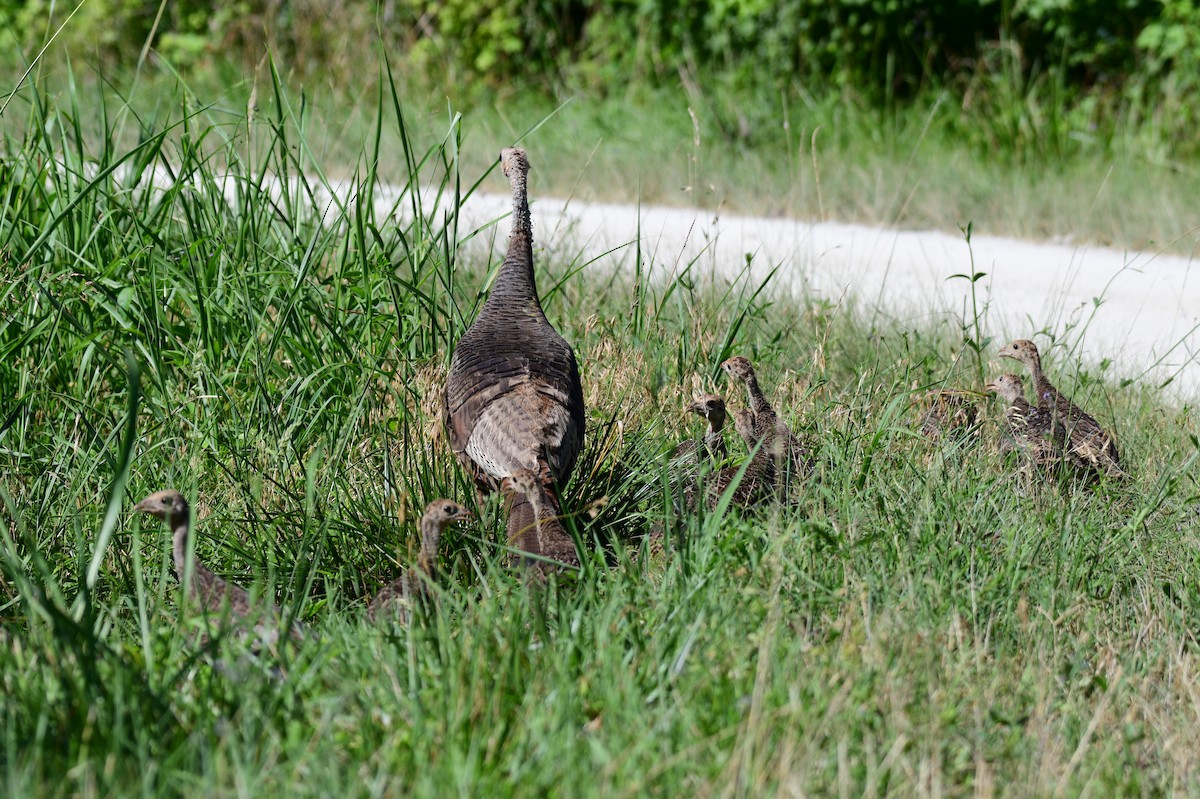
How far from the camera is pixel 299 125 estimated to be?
4500 mm

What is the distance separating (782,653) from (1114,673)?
875mm

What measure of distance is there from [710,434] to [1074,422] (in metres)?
1.23

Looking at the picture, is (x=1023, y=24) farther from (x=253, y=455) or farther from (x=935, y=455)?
(x=253, y=455)

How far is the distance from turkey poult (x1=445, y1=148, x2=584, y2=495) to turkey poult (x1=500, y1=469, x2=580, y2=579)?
5cm

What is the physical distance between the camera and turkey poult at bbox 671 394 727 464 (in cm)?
434

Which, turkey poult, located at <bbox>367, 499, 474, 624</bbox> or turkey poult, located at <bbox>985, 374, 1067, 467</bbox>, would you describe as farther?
turkey poult, located at <bbox>985, 374, 1067, 467</bbox>

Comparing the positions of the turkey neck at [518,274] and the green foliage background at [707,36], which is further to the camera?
the green foliage background at [707,36]

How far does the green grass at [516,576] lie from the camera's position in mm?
2588

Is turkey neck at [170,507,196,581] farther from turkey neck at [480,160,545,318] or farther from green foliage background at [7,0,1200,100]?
green foliage background at [7,0,1200,100]

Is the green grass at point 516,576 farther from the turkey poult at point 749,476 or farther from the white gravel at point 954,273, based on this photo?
the white gravel at point 954,273

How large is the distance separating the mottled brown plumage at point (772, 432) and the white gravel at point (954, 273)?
2.95 ft

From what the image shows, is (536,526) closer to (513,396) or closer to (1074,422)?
(513,396)

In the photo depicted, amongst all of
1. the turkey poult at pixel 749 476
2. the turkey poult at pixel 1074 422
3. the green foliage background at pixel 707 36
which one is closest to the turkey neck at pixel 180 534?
the turkey poult at pixel 749 476

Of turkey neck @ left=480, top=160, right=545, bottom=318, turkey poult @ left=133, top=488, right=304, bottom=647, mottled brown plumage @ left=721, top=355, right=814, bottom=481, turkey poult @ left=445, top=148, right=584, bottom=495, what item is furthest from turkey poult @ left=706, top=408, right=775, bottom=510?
turkey poult @ left=133, top=488, right=304, bottom=647
